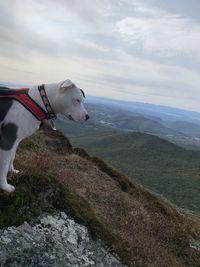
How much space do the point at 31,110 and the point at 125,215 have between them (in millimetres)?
6146

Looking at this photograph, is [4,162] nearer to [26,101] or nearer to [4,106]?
[4,106]

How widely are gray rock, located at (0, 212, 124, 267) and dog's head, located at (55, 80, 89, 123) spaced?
96.0 inches

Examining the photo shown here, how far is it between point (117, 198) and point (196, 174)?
141418mm

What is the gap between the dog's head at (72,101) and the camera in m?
7.43

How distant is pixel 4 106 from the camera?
24.2ft

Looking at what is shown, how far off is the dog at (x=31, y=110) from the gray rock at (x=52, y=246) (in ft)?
3.46

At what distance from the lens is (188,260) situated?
11906 millimetres

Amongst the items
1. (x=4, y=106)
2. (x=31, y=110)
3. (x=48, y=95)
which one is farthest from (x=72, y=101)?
(x=4, y=106)

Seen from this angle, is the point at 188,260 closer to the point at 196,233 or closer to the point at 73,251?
the point at 196,233

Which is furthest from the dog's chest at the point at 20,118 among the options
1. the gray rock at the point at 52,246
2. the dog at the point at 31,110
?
the gray rock at the point at 52,246

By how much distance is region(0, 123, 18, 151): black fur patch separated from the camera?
7211 mm

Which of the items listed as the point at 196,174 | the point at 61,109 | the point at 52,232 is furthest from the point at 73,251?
the point at 196,174

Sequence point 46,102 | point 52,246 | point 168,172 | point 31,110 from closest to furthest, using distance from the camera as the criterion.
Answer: point 31,110 → point 46,102 → point 52,246 → point 168,172

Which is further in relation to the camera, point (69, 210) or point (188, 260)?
point (188, 260)
